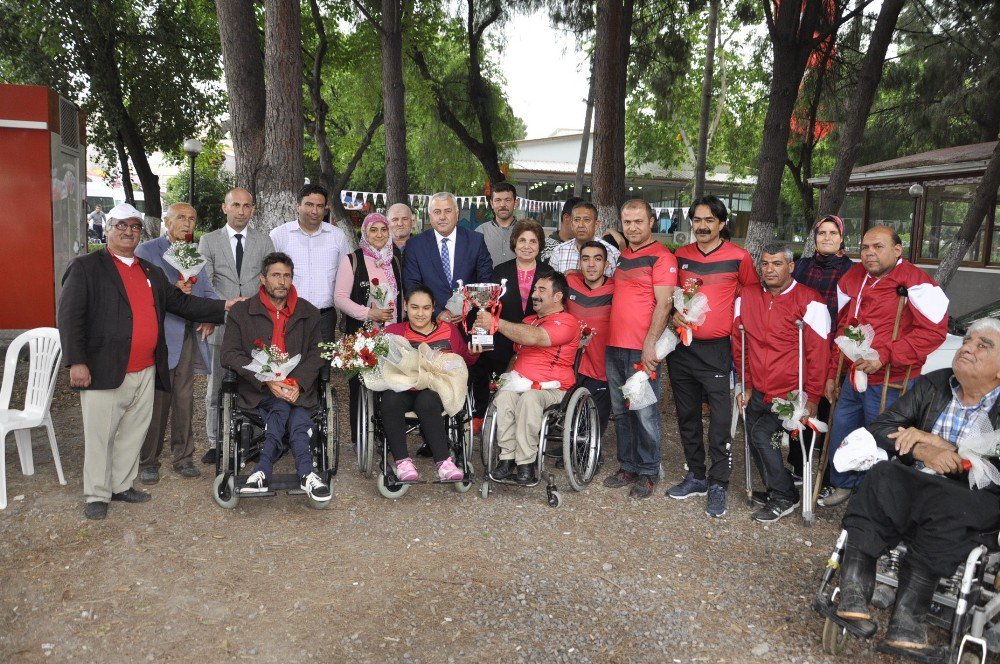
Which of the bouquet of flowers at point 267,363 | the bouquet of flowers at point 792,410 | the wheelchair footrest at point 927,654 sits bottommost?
the wheelchair footrest at point 927,654

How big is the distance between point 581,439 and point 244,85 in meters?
4.90

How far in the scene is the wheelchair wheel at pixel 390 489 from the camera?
4.65 m

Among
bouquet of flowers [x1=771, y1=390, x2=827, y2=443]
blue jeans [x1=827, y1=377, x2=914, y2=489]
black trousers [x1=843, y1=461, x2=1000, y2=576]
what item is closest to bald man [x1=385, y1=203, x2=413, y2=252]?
bouquet of flowers [x1=771, y1=390, x2=827, y2=443]

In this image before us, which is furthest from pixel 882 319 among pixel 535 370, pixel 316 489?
pixel 316 489

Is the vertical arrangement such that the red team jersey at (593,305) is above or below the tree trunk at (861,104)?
below

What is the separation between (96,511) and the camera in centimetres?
425

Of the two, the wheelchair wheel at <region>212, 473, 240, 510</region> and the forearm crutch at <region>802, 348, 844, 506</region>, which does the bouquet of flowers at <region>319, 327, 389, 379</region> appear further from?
the forearm crutch at <region>802, 348, 844, 506</region>

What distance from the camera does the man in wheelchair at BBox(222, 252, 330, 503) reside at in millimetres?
4438

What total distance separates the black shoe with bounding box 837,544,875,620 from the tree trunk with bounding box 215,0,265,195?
226 inches

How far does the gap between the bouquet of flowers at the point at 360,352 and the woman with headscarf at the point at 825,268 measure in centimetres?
293

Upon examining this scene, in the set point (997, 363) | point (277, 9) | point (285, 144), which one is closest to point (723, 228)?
point (997, 363)

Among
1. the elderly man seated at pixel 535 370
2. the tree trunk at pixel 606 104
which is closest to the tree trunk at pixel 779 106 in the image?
the tree trunk at pixel 606 104

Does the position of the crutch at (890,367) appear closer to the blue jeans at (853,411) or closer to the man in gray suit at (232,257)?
the blue jeans at (853,411)

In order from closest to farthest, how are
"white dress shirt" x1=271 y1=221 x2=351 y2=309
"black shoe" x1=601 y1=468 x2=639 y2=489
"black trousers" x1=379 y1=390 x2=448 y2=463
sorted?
"black trousers" x1=379 y1=390 x2=448 y2=463
"black shoe" x1=601 y1=468 x2=639 y2=489
"white dress shirt" x1=271 y1=221 x2=351 y2=309
